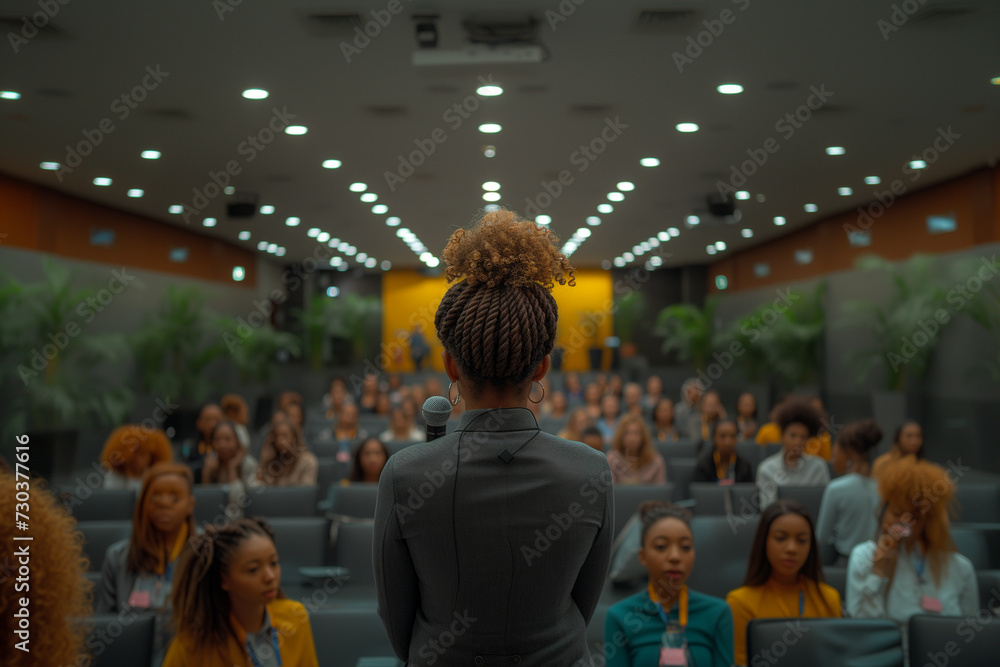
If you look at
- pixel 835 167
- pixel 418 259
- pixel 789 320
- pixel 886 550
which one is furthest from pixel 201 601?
pixel 418 259

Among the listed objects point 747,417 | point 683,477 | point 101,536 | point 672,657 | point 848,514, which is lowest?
point 672,657

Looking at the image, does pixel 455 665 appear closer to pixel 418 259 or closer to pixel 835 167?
pixel 835 167

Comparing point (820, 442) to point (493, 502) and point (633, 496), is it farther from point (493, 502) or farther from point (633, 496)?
point (493, 502)

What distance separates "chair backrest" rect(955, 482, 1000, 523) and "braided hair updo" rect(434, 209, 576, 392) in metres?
5.61

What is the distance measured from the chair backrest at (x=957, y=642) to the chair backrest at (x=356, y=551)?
9.24ft

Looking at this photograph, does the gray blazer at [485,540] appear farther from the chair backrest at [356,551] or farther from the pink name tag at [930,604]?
the chair backrest at [356,551]

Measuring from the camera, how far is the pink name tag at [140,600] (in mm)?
3426

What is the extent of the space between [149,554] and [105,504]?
226 centimetres

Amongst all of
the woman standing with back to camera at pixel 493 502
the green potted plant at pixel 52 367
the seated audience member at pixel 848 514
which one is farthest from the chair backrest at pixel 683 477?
the green potted plant at pixel 52 367

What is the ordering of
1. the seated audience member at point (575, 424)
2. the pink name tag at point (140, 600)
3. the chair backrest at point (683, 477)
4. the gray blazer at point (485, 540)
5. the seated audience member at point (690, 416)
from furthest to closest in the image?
the seated audience member at point (690, 416) < the seated audience member at point (575, 424) < the chair backrest at point (683, 477) < the pink name tag at point (140, 600) < the gray blazer at point (485, 540)

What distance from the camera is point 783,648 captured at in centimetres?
284

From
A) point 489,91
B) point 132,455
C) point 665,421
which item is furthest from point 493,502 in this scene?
point 665,421

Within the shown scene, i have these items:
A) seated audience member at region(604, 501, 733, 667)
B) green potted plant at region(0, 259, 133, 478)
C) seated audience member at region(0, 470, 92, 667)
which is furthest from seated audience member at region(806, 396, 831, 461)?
green potted plant at region(0, 259, 133, 478)

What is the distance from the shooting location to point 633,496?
5473mm
